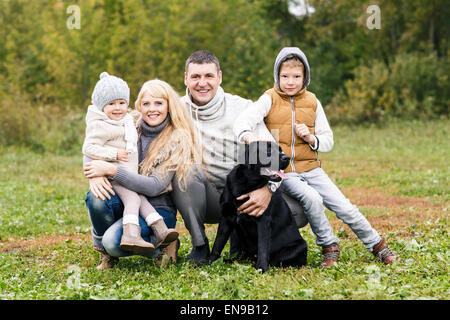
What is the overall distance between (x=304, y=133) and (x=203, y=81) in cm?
115

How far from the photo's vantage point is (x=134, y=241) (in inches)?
184

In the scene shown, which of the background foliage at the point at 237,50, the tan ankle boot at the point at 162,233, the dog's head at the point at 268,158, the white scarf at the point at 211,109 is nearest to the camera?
the dog's head at the point at 268,158

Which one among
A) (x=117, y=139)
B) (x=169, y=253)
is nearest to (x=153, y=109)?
(x=117, y=139)

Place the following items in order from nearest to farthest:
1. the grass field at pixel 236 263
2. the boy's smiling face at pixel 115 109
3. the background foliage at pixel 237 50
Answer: the grass field at pixel 236 263
the boy's smiling face at pixel 115 109
the background foliage at pixel 237 50

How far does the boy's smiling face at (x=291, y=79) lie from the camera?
17.4 feet

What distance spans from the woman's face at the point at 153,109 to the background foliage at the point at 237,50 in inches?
505

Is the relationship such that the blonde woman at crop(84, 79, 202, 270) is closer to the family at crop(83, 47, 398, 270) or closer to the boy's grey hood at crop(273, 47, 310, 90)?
the family at crop(83, 47, 398, 270)

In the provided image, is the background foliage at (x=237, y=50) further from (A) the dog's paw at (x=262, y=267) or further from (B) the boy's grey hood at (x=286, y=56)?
(A) the dog's paw at (x=262, y=267)

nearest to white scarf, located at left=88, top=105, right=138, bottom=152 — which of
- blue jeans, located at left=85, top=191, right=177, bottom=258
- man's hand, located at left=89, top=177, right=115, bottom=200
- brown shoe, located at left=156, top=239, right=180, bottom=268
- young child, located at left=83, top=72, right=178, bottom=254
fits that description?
young child, located at left=83, top=72, right=178, bottom=254

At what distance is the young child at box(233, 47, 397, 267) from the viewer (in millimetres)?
5199

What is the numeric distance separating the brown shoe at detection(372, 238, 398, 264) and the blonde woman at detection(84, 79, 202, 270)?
185 centimetres

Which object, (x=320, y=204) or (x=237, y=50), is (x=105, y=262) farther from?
(x=237, y=50)

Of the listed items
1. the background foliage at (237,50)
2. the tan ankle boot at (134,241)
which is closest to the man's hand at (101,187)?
the tan ankle boot at (134,241)
